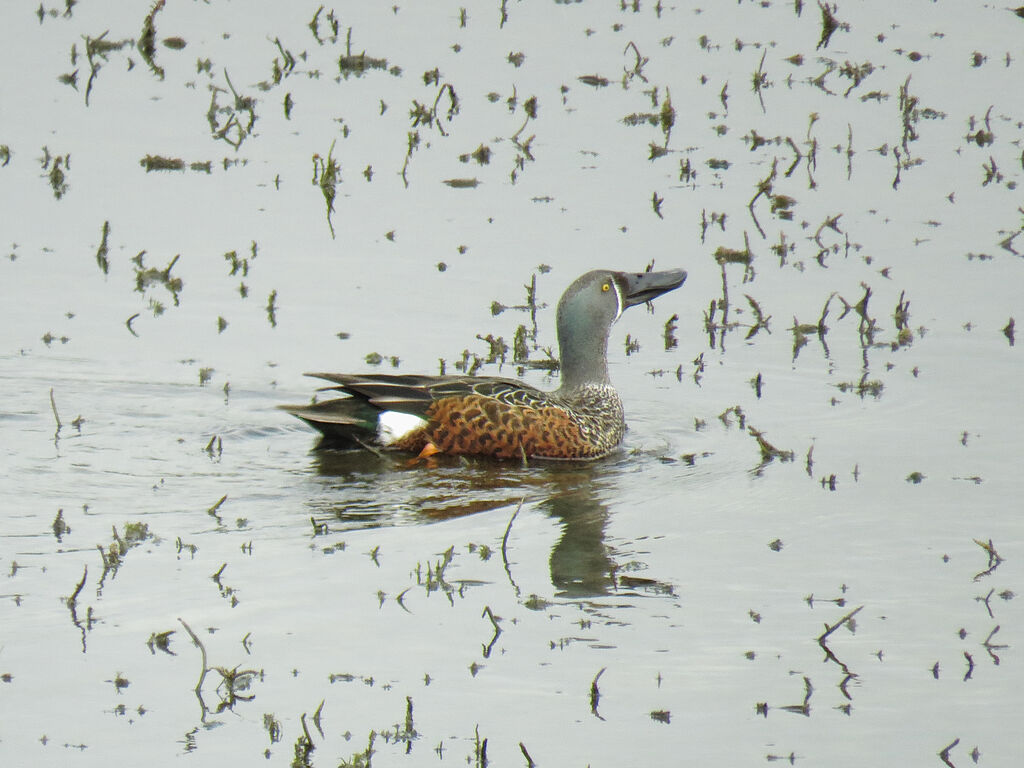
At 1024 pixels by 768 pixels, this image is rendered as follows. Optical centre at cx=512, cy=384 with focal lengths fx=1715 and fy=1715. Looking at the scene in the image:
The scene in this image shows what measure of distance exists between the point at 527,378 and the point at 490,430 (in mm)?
1398

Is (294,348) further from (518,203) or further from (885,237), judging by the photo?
(885,237)

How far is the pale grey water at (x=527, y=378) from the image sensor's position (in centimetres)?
588

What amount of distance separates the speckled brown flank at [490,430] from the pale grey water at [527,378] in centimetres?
13

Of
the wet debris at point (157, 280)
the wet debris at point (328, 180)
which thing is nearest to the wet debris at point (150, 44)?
the wet debris at point (328, 180)

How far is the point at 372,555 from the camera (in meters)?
7.30

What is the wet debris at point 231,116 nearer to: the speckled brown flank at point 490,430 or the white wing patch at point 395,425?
the white wing patch at point 395,425

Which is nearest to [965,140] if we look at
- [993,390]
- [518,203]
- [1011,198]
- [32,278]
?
[1011,198]

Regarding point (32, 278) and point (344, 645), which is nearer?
point (344, 645)

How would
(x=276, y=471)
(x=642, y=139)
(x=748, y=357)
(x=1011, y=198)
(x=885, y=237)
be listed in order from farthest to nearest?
(x=642, y=139) < (x=1011, y=198) < (x=885, y=237) < (x=748, y=357) < (x=276, y=471)

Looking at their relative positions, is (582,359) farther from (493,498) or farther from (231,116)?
(231,116)

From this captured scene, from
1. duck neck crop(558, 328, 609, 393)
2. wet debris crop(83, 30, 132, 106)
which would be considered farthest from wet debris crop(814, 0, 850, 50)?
duck neck crop(558, 328, 609, 393)

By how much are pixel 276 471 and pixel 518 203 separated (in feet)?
15.7

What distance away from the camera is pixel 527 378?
1064 cm

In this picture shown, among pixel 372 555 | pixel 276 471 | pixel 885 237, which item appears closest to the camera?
pixel 372 555
